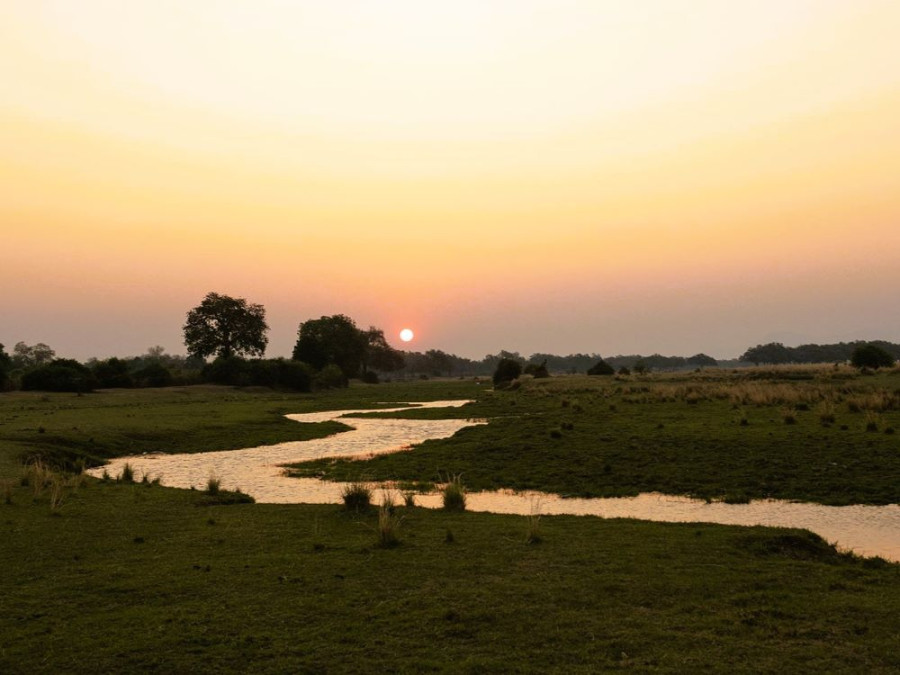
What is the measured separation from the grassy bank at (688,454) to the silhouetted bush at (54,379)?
215ft

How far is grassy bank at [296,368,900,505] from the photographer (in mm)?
24344

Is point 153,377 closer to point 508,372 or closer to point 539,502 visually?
point 508,372

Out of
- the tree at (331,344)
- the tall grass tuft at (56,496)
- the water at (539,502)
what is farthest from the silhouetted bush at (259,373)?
the tall grass tuft at (56,496)

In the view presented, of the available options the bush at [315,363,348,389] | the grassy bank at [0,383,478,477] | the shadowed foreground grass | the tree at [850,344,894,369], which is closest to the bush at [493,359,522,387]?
the bush at [315,363,348,389]

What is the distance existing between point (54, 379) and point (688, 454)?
82.8 meters

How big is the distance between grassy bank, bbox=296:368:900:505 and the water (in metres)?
1.26

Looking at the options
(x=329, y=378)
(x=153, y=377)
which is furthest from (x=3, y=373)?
(x=329, y=378)

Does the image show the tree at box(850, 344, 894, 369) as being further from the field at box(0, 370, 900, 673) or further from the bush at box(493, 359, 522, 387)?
the field at box(0, 370, 900, 673)

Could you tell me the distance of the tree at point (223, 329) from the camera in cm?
13775

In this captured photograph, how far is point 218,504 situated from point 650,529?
13169 mm

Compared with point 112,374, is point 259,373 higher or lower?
lower

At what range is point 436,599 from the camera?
11000 mm

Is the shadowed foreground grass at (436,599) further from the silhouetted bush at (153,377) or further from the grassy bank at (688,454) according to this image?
the silhouetted bush at (153,377)

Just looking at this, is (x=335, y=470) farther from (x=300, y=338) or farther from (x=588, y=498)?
(x=300, y=338)
